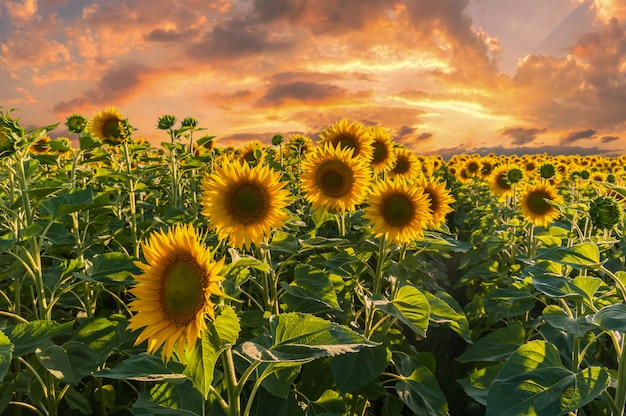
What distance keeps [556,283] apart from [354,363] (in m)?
1.12

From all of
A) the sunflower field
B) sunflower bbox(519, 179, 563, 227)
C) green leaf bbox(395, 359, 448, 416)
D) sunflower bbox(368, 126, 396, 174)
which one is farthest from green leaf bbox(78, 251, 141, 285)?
sunflower bbox(519, 179, 563, 227)

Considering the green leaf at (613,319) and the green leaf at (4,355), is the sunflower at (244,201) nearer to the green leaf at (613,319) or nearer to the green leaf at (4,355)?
the green leaf at (4,355)

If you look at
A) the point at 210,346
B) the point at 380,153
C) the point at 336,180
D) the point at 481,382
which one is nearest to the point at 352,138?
the point at 380,153

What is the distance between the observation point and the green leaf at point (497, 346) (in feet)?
10.1

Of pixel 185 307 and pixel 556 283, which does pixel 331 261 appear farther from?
pixel 185 307

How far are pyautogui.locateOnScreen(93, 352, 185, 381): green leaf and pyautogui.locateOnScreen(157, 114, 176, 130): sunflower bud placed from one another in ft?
12.3

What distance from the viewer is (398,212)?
3.41 metres

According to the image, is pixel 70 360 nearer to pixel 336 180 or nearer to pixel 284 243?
pixel 284 243

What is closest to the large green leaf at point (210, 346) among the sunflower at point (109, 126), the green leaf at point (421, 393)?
the green leaf at point (421, 393)

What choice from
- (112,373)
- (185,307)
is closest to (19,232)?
(112,373)

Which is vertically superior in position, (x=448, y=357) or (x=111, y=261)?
(x=111, y=261)

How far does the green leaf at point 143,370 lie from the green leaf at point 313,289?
3.25 feet

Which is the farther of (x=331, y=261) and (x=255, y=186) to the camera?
(x=331, y=261)

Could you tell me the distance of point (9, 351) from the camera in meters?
1.69
